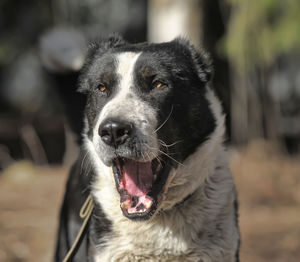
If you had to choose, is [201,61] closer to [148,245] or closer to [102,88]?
[102,88]

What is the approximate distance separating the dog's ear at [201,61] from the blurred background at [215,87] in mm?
543

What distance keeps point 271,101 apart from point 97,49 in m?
5.37

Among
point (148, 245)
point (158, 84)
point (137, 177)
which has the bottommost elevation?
point (148, 245)

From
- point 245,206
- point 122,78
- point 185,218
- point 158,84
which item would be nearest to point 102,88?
point 122,78

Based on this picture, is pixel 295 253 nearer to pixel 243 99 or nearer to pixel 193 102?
pixel 193 102

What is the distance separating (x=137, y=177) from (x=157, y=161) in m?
0.15

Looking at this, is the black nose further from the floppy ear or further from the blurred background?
the blurred background

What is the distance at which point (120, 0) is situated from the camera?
11.5m

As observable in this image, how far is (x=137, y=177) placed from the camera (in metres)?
2.74

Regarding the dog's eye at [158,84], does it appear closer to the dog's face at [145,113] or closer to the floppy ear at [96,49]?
the dog's face at [145,113]

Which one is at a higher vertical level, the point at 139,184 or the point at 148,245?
the point at 139,184

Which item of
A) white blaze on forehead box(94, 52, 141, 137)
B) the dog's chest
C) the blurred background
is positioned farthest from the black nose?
the blurred background

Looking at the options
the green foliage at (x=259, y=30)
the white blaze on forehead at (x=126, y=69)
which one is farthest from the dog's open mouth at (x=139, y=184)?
the green foliage at (x=259, y=30)

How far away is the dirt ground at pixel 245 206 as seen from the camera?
5.09 metres
